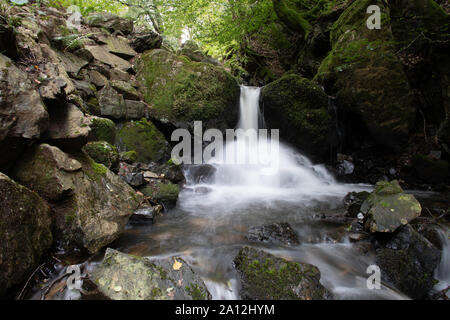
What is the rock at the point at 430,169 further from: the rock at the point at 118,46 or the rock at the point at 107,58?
the rock at the point at 118,46

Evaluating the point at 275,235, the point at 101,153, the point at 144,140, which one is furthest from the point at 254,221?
the point at 144,140

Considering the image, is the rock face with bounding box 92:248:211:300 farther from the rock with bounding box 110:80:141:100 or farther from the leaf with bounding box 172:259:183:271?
the rock with bounding box 110:80:141:100

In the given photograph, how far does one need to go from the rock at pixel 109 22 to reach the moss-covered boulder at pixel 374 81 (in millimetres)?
7824

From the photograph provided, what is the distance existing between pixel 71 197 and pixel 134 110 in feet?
14.2

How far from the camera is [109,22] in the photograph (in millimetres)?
8422

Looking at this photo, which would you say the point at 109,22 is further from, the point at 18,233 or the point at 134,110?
the point at 18,233

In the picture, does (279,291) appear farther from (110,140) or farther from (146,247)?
(110,140)

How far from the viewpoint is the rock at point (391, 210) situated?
3.21m

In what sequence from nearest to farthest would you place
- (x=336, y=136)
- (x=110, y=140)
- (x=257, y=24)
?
1. (x=110, y=140)
2. (x=336, y=136)
3. (x=257, y=24)

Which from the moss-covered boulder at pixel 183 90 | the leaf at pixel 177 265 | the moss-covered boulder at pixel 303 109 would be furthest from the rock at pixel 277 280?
the moss-covered boulder at pixel 303 109

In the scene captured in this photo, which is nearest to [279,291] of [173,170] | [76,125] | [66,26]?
[76,125]

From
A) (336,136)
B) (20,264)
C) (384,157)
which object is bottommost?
(20,264)

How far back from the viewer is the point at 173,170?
5949 millimetres

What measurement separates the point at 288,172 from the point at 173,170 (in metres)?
3.79
